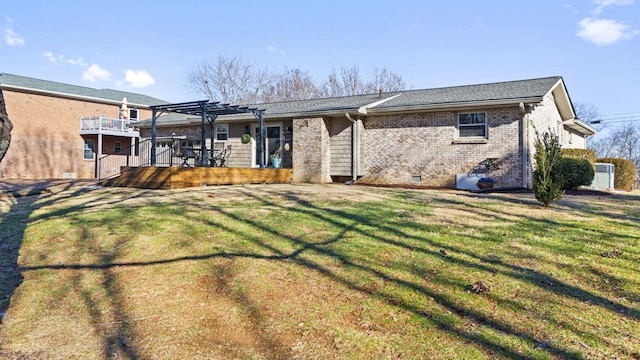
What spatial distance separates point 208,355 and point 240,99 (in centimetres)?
3531

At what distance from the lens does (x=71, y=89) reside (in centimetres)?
2612

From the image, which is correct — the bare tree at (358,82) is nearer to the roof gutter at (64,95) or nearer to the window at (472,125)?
the roof gutter at (64,95)

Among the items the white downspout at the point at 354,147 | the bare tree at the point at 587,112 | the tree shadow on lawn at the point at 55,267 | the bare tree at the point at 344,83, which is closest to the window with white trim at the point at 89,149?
the tree shadow on lawn at the point at 55,267

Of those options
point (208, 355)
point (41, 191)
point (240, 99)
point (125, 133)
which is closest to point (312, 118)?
point (41, 191)

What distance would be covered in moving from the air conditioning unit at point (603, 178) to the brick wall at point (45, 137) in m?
→ 28.0

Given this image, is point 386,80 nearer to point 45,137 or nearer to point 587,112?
point 587,112

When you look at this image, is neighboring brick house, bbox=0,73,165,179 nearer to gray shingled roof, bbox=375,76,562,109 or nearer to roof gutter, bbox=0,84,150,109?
roof gutter, bbox=0,84,150,109

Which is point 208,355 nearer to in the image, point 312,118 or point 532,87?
point 312,118

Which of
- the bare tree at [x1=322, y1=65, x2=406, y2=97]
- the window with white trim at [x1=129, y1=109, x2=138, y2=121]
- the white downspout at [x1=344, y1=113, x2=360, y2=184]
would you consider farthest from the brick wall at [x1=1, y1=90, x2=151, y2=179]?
the white downspout at [x1=344, y1=113, x2=360, y2=184]

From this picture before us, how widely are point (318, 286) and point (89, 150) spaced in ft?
91.2

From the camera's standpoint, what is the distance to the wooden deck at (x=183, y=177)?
1017 centimetres

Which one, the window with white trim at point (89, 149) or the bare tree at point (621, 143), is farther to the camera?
the bare tree at point (621, 143)

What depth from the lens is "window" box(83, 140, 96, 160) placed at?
86.4 ft

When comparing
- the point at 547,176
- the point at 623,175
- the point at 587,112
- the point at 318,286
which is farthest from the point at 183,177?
the point at 587,112
